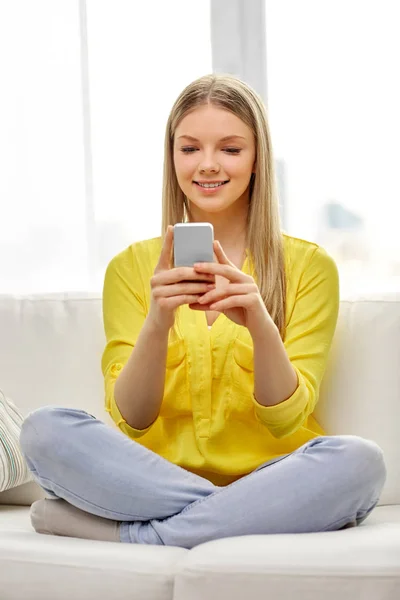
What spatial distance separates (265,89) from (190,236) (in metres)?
1.23

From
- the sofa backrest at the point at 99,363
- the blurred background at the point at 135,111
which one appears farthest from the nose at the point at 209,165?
the blurred background at the point at 135,111

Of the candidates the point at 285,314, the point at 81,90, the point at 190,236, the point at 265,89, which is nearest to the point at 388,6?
the point at 265,89

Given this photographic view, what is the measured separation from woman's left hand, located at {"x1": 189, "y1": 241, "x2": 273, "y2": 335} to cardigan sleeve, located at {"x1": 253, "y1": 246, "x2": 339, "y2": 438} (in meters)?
0.16

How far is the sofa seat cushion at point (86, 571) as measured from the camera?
1.41 m

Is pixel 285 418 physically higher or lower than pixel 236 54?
lower

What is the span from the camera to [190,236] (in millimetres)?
1634

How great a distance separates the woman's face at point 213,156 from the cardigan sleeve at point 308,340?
22 cm

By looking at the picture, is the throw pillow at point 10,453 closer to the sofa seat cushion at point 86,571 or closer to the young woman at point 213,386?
the young woman at point 213,386

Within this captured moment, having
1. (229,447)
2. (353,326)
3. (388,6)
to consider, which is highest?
(388,6)

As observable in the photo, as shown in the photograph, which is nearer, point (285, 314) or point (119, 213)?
point (285, 314)

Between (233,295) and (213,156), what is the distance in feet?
1.14

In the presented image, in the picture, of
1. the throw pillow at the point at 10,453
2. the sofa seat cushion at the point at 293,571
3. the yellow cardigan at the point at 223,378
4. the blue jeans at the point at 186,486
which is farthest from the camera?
the throw pillow at the point at 10,453

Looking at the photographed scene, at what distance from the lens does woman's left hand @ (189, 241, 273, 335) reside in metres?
1.63

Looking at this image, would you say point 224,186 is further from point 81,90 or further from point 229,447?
point 81,90
